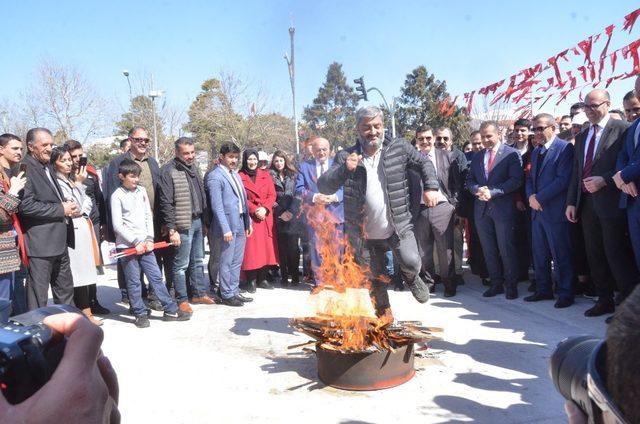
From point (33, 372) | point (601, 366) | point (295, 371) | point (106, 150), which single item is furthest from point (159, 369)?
point (106, 150)

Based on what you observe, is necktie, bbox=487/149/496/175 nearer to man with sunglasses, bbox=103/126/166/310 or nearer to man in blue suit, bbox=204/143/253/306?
man in blue suit, bbox=204/143/253/306

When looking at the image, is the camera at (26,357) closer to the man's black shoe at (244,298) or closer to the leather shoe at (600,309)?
the leather shoe at (600,309)

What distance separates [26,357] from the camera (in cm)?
93

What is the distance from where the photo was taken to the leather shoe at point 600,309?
529cm

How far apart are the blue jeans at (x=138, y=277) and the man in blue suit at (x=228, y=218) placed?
3.00 ft

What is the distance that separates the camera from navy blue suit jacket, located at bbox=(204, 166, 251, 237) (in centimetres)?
641

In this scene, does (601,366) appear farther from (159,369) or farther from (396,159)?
(159,369)

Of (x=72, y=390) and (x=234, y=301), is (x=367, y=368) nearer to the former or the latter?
(x=72, y=390)

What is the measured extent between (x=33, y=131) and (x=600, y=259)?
610cm

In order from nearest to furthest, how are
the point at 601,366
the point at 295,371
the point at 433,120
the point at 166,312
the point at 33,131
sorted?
the point at 601,366 < the point at 295,371 < the point at 33,131 < the point at 166,312 < the point at 433,120

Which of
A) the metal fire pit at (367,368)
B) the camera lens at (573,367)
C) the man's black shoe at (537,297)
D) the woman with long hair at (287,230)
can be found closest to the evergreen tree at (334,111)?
the woman with long hair at (287,230)

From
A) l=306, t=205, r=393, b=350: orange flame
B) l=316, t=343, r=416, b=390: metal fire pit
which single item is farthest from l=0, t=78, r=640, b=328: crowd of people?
l=316, t=343, r=416, b=390: metal fire pit

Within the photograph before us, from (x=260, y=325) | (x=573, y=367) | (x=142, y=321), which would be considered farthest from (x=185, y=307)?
(x=573, y=367)

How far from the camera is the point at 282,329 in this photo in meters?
5.46
